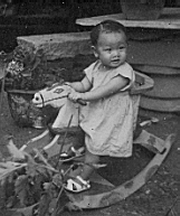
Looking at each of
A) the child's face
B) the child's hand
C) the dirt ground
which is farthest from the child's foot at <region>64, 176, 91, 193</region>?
the child's face

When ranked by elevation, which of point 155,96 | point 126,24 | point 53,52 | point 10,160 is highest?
point 10,160

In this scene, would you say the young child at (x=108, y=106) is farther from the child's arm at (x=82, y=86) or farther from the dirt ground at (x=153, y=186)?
the dirt ground at (x=153, y=186)

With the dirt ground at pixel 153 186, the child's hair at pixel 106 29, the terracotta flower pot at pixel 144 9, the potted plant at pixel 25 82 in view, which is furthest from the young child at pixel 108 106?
the terracotta flower pot at pixel 144 9

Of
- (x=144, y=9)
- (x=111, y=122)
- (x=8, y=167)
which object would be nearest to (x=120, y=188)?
(x=111, y=122)

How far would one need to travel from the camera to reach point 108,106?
8.66 feet

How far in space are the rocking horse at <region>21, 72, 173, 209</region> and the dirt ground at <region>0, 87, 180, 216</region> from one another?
0.13ft

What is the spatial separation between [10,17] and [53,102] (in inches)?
A: 122

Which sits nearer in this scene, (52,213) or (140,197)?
(52,213)

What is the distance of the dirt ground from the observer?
246 centimetres

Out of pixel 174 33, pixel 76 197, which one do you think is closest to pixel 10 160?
pixel 76 197

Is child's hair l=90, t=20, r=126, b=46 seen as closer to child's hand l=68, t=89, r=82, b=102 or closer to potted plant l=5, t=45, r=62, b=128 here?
child's hand l=68, t=89, r=82, b=102

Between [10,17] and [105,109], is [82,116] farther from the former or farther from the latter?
[10,17]

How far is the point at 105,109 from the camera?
264cm

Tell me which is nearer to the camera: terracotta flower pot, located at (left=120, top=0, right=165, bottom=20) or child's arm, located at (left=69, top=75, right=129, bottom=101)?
child's arm, located at (left=69, top=75, right=129, bottom=101)
